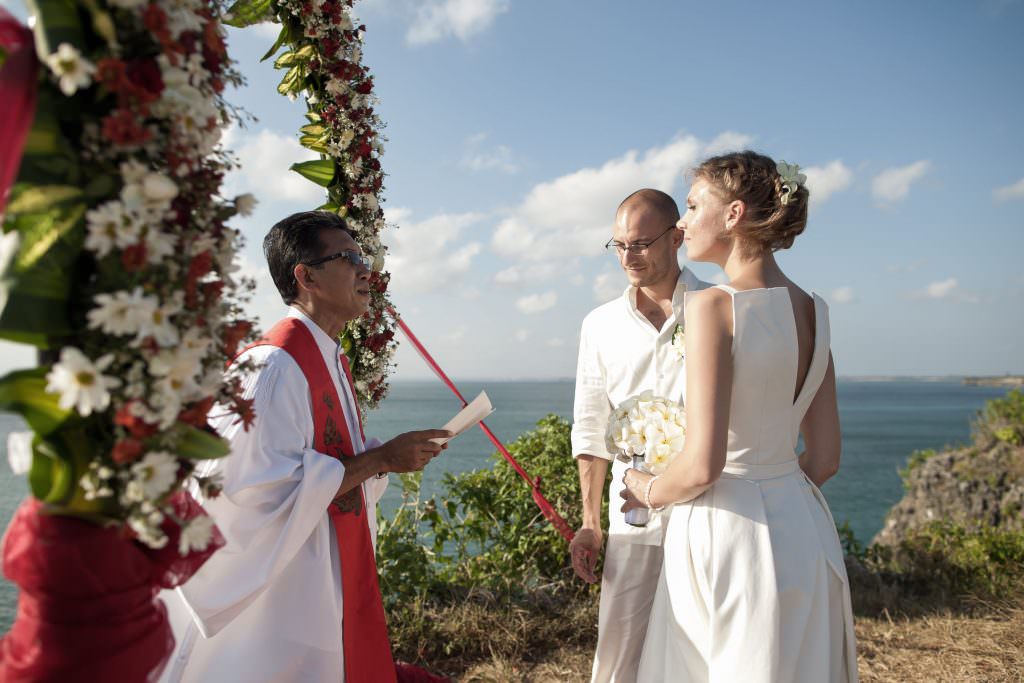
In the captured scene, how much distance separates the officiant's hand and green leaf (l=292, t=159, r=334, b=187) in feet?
5.02

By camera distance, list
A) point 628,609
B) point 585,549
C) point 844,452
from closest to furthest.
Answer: point 628,609
point 585,549
point 844,452

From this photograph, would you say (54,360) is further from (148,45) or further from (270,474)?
(270,474)

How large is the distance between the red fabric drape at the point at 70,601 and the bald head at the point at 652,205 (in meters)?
2.66

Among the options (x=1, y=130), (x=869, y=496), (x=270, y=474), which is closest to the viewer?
(x=1, y=130)

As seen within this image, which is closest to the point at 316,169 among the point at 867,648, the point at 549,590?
the point at 549,590

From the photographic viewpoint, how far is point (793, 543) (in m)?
2.34

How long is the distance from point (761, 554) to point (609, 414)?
1.20m

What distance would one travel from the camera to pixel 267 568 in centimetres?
254

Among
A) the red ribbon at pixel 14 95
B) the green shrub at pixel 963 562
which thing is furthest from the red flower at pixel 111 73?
the green shrub at pixel 963 562

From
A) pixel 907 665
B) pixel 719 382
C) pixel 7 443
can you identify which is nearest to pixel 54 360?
pixel 7 443

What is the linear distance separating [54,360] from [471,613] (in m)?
3.66

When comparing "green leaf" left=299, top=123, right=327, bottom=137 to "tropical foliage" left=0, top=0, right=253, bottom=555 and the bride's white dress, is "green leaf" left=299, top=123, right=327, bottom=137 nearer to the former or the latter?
"tropical foliage" left=0, top=0, right=253, bottom=555

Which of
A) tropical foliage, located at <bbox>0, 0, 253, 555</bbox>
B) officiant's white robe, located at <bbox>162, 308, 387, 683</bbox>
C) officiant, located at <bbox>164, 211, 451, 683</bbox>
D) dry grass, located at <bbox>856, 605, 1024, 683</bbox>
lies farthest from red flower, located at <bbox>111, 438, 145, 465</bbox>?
dry grass, located at <bbox>856, 605, 1024, 683</bbox>

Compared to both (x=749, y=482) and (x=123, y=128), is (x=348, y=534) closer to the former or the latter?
(x=749, y=482)
